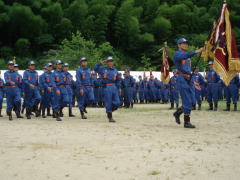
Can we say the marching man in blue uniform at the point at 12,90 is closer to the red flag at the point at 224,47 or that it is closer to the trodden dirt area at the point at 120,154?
the trodden dirt area at the point at 120,154

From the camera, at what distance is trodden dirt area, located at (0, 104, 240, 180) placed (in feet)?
18.8

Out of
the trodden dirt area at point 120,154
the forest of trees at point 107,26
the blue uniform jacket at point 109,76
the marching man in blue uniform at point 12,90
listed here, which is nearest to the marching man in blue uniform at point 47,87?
the marching man in blue uniform at point 12,90

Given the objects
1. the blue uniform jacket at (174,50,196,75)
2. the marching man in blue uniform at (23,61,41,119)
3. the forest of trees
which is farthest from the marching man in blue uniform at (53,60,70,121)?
the forest of trees

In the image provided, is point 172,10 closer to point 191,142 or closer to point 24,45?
point 24,45

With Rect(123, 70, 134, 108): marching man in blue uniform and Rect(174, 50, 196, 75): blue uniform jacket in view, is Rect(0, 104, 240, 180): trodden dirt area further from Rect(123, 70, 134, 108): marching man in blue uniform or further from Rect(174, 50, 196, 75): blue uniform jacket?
Rect(123, 70, 134, 108): marching man in blue uniform

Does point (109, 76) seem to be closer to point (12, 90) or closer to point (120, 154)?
point (12, 90)

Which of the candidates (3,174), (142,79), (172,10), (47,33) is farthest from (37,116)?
(172,10)

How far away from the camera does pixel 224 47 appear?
39.7ft

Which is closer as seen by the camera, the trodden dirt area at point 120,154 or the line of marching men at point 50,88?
the trodden dirt area at point 120,154

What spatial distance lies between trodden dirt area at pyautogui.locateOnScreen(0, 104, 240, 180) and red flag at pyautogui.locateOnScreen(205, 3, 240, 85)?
95.3 inches

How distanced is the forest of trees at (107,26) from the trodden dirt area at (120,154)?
38.2 meters

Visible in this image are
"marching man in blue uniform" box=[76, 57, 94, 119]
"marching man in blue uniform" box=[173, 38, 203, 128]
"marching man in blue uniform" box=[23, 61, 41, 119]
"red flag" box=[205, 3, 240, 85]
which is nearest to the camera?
"marching man in blue uniform" box=[173, 38, 203, 128]

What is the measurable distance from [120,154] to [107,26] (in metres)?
60.2

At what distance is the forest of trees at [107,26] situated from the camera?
54.8 metres
